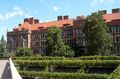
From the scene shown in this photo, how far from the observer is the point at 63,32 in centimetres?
8025

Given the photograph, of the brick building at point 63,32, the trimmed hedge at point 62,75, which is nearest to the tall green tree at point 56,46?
the brick building at point 63,32

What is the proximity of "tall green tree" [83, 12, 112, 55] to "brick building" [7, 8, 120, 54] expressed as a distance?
21.1 ft

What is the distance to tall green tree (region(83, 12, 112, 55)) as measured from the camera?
62656 mm

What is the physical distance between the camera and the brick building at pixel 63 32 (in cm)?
7043

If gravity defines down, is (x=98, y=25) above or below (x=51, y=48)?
above

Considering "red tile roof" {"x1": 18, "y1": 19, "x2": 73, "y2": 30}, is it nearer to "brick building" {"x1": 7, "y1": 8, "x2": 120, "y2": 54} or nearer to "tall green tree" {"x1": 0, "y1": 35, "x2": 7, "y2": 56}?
"brick building" {"x1": 7, "y1": 8, "x2": 120, "y2": 54}

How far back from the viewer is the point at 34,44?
87.8 m

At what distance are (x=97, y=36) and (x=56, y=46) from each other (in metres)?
10.4

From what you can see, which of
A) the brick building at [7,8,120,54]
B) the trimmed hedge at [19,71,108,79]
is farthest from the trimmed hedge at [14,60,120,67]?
the brick building at [7,8,120,54]

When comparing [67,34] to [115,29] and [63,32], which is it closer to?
[63,32]

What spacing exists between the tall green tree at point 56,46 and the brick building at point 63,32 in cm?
498

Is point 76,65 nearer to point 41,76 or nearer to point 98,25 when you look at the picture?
point 41,76

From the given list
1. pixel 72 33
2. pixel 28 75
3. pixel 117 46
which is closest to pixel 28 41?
pixel 72 33

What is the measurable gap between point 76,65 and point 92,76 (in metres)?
5.98
